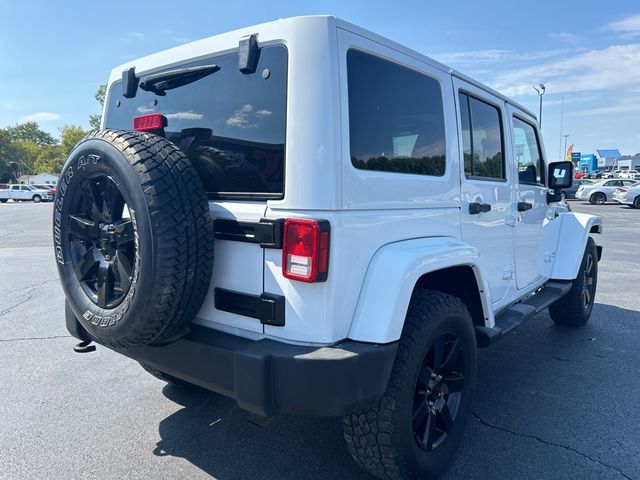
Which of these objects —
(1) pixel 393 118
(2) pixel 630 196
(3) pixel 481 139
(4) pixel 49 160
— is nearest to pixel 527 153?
(3) pixel 481 139

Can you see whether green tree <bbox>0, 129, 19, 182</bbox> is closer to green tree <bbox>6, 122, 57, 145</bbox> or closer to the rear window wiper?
green tree <bbox>6, 122, 57, 145</bbox>

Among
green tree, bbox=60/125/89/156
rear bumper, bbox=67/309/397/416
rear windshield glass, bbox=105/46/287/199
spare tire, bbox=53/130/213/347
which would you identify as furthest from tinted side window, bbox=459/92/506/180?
green tree, bbox=60/125/89/156

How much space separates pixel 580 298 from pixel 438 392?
303cm

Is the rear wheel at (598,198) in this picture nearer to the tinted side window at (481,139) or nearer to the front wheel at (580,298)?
the front wheel at (580,298)

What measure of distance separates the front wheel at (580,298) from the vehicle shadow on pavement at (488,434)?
89cm

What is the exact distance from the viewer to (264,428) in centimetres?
296

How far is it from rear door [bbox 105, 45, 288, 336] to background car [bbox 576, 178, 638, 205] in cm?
3096

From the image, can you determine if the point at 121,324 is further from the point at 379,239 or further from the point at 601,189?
the point at 601,189

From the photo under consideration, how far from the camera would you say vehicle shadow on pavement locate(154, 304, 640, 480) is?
8.35ft

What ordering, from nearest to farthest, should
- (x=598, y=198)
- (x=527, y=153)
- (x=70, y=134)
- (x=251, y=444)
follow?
(x=251, y=444) < (x=527, y=153) < (x=598, y=198) < (x=70, y=134)

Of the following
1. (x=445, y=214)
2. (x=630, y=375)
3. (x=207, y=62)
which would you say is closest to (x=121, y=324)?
(x=207, y=62)

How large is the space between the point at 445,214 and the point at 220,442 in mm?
1877

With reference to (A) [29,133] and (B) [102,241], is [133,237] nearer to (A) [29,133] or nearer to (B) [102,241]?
(B) [102,241]

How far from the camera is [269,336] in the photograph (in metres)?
2.10
